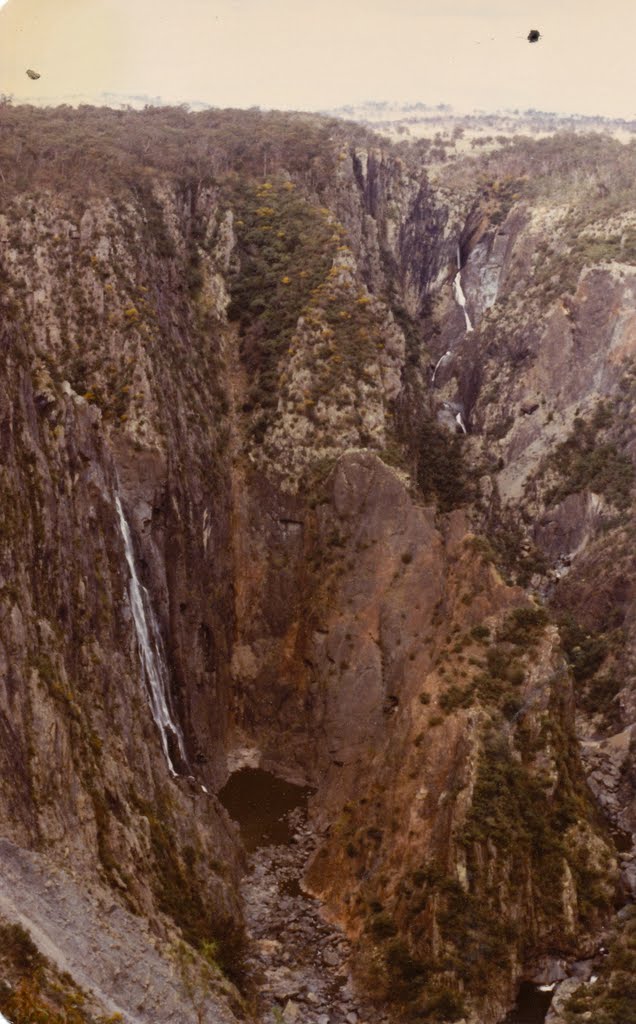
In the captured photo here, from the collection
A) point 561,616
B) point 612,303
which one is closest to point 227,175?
point 612,303

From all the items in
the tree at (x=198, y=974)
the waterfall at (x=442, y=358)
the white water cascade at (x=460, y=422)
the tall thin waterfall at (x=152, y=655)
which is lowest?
the tree at (x=198, y=974)

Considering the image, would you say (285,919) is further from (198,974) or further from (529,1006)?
(198,974)

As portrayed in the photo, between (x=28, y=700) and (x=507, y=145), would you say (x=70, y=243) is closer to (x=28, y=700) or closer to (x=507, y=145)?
(x=28, y=700)

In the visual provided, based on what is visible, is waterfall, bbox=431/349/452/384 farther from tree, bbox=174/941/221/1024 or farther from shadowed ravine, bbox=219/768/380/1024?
tree, bbox=174/941/221/1024

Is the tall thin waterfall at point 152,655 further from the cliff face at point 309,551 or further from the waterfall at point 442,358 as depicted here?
the waterfall at point 442,358

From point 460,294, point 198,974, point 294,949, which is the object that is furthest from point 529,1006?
point 460,294

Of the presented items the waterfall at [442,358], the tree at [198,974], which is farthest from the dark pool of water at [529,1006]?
the waterfall at [442,358]
